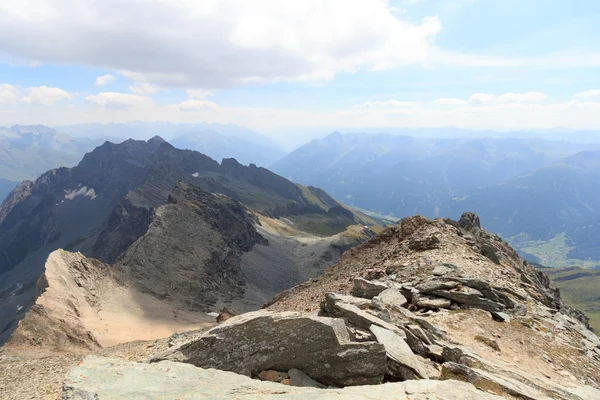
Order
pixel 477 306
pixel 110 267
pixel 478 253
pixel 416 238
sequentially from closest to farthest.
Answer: pixel 477 306, pixel 478 253, pixel 416 238, pixel 110 267

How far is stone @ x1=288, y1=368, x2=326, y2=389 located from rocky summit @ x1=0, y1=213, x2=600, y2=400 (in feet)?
0.13

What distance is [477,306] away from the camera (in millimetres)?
23750

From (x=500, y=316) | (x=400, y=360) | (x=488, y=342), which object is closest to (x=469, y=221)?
(x=500, y=316)

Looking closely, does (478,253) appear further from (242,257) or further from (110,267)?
(242,257)

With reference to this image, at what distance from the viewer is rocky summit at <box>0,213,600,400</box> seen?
36.3ft

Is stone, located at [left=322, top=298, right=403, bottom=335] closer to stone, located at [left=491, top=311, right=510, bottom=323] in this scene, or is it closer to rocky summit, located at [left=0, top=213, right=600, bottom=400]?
rocky summit, located at [left=0, top=213, right=600, bottom=400]

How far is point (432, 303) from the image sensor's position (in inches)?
925

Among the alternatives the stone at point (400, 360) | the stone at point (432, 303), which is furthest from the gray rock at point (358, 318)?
the stone at point (432, 303)

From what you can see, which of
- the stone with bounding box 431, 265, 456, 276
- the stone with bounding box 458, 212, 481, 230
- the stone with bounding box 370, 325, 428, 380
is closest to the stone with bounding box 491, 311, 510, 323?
the stone with bounding box 431, 265, 456, 276

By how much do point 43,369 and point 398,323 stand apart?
25495 millimetres

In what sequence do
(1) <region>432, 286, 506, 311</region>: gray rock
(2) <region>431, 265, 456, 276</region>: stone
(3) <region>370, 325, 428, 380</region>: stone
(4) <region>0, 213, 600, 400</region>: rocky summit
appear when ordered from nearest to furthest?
(4) <region>0, 213, 600, 400</region>: rocky summit
(3) <region>370, 325, 428, 380</region>: stone
(1) <region>432, 286, 506, 311</region>: gray rock
(2) <region>431, 265, 456, 276</region>: stone

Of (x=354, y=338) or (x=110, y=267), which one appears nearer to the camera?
(x=354, y=338)

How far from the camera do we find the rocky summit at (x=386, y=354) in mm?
11078

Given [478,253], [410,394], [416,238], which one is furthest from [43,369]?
[478,253]
